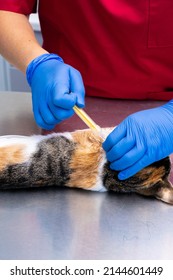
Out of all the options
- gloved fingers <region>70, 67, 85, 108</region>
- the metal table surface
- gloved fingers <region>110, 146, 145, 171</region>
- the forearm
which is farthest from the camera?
the forearm

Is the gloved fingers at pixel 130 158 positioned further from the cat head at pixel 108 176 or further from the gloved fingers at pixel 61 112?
the gloved fingers at pixel 61 112

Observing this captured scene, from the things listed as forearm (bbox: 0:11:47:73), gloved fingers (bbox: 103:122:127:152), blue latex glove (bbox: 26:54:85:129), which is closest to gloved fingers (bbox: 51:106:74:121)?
blue latex glove (bbox: 26:54:85:129)

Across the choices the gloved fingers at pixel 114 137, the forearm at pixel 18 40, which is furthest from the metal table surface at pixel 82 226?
the forearm at pixel 18 40

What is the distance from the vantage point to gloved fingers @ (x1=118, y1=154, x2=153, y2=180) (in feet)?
3.18

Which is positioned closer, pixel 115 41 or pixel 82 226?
pixel 82 226

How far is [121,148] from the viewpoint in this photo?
0.97m

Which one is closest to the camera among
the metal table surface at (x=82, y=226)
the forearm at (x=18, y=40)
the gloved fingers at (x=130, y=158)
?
the metal table surface at (x=82, y=226)

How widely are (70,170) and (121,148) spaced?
14cm

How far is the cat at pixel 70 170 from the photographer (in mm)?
974

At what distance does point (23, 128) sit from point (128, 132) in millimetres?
395

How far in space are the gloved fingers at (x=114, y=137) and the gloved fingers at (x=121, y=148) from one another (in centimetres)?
1

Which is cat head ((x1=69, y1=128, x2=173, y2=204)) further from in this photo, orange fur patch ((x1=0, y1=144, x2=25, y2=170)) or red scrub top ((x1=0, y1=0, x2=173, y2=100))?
red scrub top ((x1=0, y1=0, x2=173, y2=100))

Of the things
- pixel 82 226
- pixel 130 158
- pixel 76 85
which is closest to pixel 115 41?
pixel 76 85

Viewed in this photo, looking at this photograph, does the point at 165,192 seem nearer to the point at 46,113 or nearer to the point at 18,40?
the point at 46,113
